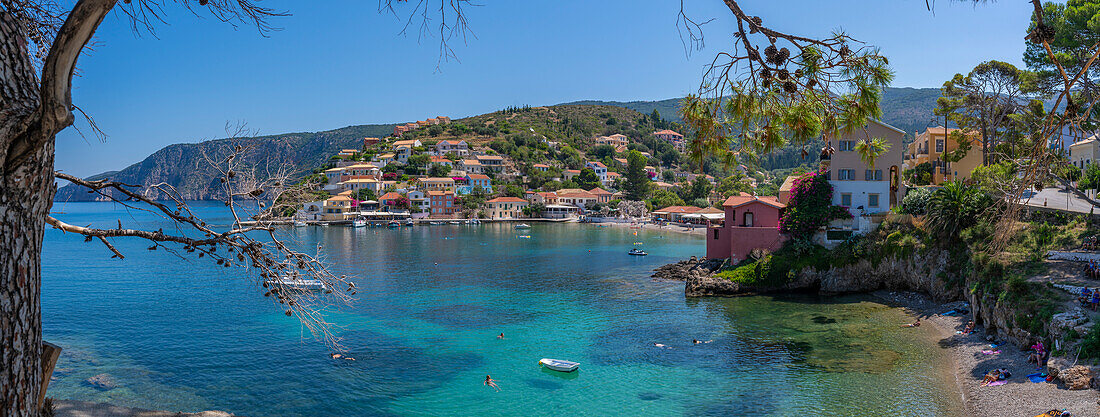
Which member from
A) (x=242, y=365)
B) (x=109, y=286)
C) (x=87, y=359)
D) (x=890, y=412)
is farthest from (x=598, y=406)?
(x=109, y=286)

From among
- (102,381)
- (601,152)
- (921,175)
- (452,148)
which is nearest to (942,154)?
(921,175)

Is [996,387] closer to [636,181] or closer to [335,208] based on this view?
[636,181]

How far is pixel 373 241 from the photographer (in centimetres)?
7031

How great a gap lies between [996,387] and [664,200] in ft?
297

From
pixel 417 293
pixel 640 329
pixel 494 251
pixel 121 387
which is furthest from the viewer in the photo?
pixel 494 251

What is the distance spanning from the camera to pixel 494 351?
75.7 ft

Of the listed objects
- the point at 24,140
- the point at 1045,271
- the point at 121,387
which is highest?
the point at 24,140

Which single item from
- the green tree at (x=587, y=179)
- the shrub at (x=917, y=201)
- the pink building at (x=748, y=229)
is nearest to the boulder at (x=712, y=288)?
the pink building at (x=748, y=229)

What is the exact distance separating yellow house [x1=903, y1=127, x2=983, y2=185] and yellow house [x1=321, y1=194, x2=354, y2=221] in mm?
87717

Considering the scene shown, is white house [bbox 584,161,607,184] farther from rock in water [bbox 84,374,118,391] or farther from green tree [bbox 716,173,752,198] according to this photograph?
rock in water [bbox 84,374,118,391]

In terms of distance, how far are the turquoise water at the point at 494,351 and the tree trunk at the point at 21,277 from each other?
12243 millimetres

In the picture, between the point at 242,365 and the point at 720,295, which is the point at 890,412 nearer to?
the point at 720,295

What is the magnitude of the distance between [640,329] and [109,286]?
114 feet

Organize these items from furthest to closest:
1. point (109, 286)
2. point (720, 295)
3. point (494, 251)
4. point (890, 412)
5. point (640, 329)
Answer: point (494, 251)
point (109, 286)
point (720, 295)
point (640, 329)
point (890, 412)
